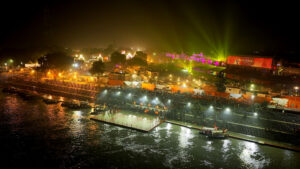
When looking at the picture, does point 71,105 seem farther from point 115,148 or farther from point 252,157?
point 252,157

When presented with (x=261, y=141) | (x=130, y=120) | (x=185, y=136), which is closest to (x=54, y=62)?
(x=130, y=120)

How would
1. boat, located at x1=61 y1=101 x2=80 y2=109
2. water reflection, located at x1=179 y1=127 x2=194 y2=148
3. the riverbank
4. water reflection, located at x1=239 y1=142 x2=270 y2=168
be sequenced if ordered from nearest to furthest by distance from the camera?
water reflection, located at x1=239 y1=142 x2=270 y2=168 → the riverbank → water reflection, located at x1=179 y1=127 x2=194 y2=148 → boat, located at x1=61 y1=101 x2=80 y2=109

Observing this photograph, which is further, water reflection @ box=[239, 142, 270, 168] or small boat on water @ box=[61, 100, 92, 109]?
small boat on water @ box=[61, 100, 92, 109]

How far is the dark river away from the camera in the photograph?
44.9 feet

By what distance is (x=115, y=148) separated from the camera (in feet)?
50.9

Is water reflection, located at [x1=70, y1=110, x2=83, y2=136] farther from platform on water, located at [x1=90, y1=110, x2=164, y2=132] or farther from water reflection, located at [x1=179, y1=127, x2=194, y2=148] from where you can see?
water reflection, located at [x1=179, y1=127, x2=194, y2=148]

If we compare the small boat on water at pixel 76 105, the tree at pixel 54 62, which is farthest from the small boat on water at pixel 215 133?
the tree at pixel 54 62

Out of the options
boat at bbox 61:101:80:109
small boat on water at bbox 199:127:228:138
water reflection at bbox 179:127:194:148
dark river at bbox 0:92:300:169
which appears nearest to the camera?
dark river at bbox 0:92:300:169

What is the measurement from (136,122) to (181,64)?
27.8 metres

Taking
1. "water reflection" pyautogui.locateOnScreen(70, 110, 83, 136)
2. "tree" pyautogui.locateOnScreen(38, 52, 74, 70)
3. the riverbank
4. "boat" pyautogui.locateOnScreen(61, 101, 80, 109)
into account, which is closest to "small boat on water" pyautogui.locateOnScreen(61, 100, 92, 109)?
"boat" pyautogui.locateOnScreen(61, 101, 80, 109)

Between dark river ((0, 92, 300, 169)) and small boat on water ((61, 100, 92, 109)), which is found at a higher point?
small boat on water ((61, 100, 92, 109))

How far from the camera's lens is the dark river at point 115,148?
1370 cm

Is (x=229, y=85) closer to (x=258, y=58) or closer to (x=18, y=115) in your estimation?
(x=258, y=58)

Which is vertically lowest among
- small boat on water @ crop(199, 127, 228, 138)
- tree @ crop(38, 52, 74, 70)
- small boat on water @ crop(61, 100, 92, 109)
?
small boat on water @ crop(199, 127, 228, 138)
